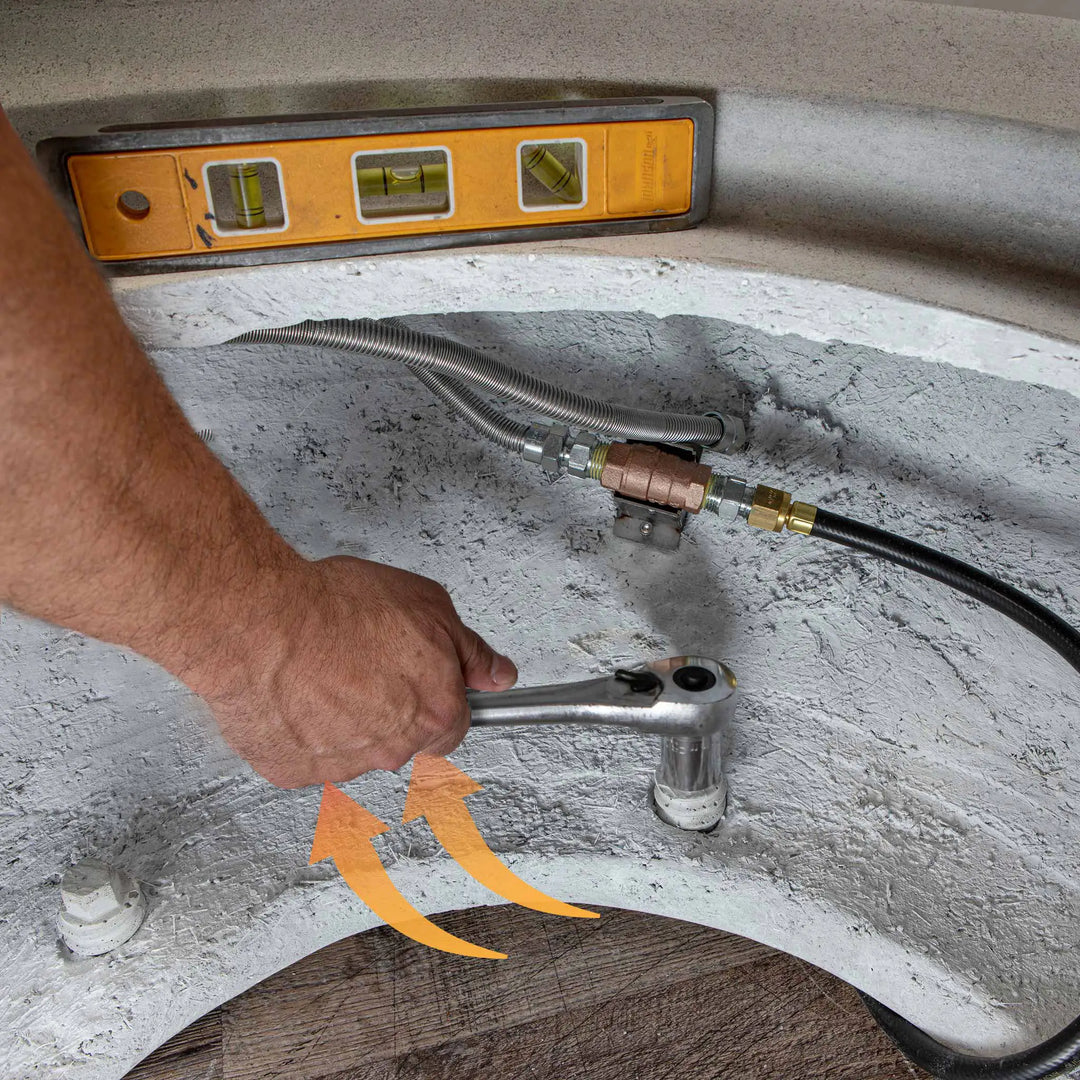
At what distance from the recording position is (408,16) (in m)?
0.59

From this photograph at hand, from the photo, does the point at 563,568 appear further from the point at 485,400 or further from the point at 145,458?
the point at 145,458

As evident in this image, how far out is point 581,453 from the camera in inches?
26.0

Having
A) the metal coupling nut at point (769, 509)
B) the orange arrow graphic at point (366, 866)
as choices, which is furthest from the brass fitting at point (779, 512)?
the orange arrow graphic at point (366, 866)

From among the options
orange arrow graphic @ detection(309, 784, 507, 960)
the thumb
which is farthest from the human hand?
orange arrow graphic @ detection(309, 784, 507, 960)

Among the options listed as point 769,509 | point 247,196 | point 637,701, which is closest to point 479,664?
point 637,701

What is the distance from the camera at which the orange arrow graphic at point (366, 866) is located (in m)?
0.81

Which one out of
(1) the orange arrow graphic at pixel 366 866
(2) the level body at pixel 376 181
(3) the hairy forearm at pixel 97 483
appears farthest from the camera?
(1) the orange arrow graphic at pixel 366 866

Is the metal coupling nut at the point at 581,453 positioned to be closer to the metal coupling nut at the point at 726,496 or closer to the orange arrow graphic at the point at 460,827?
Result: the metal coupling nut at the point at 726,496

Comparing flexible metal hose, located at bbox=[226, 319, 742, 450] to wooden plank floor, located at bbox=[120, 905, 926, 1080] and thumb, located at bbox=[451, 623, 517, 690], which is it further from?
wooden plank floor, located at bbox=[120, 905, 926, 1080]

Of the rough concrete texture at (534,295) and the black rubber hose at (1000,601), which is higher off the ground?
the rough concrete texture at (534,295)

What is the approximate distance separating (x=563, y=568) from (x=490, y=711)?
22 cm

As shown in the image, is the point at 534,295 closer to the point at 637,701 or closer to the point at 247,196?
the point at 247,196

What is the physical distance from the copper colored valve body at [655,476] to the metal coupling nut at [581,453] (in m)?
0.01

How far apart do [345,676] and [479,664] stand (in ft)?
0.42
